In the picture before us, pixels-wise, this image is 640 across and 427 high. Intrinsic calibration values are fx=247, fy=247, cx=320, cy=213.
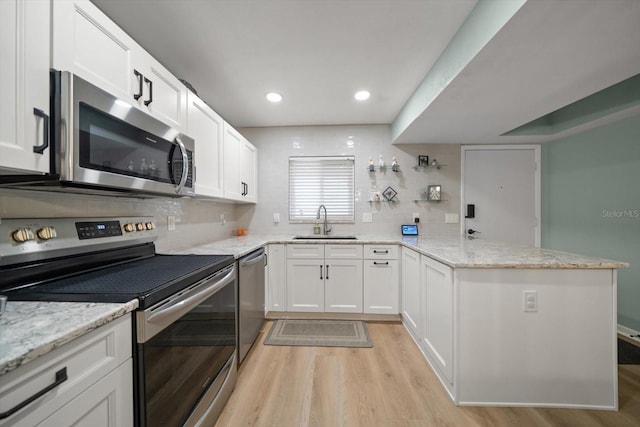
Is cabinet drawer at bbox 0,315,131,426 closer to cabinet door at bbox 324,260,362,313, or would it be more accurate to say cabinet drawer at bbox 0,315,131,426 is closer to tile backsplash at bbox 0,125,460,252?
cabinet door at bbox 324,260,362,313

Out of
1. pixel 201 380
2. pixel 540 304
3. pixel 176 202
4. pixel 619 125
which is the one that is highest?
pixel 619 125

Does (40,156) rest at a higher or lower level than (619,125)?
lower

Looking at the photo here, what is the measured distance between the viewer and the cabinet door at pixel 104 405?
0.63m

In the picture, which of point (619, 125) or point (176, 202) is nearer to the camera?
point (176, 202)

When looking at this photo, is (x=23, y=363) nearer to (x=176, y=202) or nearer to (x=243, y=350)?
(x=243, y=350)

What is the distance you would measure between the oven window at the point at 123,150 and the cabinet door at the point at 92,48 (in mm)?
175

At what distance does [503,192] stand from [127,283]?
383 centimetres

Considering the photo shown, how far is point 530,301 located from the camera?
1.48m

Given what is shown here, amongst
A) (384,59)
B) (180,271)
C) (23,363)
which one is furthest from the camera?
(384,59)

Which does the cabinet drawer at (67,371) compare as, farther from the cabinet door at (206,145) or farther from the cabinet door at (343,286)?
the cabinet door at (343,286)

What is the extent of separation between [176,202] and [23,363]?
5.53ft

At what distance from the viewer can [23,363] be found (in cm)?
52

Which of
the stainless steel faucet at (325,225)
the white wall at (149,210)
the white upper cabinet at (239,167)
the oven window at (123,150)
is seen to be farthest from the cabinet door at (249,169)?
the oven window at (123,150)

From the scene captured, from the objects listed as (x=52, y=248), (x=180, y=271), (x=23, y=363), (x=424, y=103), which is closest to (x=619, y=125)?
(x=424, y=103)
